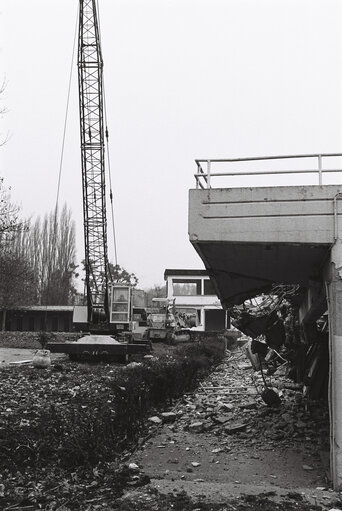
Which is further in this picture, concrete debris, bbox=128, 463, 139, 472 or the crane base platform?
the crane base platform

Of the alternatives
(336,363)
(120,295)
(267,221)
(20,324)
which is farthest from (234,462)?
(20,324)

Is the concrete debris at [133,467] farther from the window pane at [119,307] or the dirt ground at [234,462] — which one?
the window pane at [119,307]

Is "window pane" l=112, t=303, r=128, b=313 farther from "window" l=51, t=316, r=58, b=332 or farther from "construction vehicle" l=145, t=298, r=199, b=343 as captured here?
"window" l=51, t=316, r=58, b=332

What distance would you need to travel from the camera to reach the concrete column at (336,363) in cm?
659

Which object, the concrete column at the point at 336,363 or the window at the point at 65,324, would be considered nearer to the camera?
the concrete column at the point at 336,363

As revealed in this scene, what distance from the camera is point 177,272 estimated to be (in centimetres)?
5850

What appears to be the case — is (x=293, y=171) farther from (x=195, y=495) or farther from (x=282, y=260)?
(x=195, y=495)

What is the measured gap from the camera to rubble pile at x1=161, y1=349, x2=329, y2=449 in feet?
32.4

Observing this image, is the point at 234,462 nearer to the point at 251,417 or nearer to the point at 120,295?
the point at 251,417

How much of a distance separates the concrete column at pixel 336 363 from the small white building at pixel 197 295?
4668 cm

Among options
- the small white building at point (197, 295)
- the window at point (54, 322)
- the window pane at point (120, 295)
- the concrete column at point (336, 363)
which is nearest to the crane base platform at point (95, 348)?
the window pane at point (120, 295)

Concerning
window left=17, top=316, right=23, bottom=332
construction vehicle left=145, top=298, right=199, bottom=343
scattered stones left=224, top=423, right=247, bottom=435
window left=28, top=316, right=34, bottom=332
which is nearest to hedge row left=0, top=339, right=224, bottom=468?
scattered stones left=224, top=423, right=247, bottom=435

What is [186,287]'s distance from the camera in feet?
199

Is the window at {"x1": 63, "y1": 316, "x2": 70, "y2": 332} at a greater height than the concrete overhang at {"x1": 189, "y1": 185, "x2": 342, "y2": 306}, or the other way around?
the concrete overhang at {"x1": 189, "y1": 185, "x2": 342, "y2": 306}
